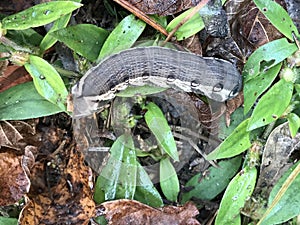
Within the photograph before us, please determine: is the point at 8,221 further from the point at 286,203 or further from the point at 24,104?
the point at 286,203

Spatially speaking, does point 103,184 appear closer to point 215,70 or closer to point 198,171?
point 198,171

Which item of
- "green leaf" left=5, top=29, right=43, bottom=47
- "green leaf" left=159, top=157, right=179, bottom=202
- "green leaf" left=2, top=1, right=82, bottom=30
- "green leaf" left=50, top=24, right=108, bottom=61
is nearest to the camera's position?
"green leaf" left=2, top=1, right=82, bottom=30

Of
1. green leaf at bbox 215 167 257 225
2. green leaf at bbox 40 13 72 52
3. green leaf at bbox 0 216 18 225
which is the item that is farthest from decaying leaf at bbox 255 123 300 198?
green leaf at bbox 0 216 18 225

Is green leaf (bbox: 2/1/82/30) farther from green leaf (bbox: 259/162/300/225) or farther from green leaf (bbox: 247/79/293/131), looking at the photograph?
green leaf (bbox: 259/162/300/225)

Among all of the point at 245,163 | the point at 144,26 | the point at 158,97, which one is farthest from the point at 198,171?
the point at 144,26

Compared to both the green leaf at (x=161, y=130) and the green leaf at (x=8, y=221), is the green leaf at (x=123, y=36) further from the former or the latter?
the green leaf at (x=8, y=221)

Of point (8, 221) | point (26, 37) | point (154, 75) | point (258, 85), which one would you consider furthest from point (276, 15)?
point (8, 221)
